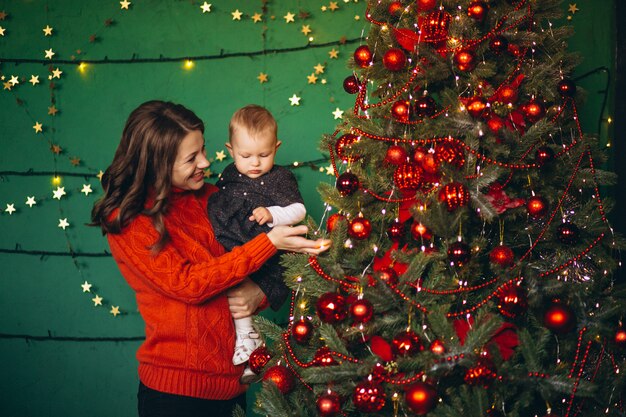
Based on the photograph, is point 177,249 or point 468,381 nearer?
point 468,381

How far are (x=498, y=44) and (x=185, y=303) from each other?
1.38m

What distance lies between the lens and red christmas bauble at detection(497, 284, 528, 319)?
6.50 feet

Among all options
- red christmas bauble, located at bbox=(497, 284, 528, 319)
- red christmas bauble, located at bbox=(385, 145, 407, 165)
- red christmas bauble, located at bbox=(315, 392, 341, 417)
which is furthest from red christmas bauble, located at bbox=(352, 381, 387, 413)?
red christmas bauble, located at bbox=(385, 145, 407, 165)

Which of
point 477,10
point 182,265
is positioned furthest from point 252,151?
point 477,10

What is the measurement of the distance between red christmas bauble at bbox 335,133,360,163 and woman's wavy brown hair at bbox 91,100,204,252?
21.8 inches

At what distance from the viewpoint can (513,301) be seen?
1.98 metres

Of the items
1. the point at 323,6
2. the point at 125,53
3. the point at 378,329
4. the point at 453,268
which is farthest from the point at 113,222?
the point at 323,6

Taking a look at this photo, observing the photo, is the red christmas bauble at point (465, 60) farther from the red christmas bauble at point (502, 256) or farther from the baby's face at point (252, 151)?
the baby's face at point (252, 151)

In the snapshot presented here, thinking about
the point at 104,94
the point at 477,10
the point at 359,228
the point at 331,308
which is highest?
the point at 477,10

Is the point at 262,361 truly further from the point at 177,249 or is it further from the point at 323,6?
the point at 323,6

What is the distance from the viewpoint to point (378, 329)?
2066 mm

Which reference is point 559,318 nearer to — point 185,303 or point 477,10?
point 477,10

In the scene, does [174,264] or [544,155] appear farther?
[174,264]

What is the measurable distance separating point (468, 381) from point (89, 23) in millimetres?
2574
